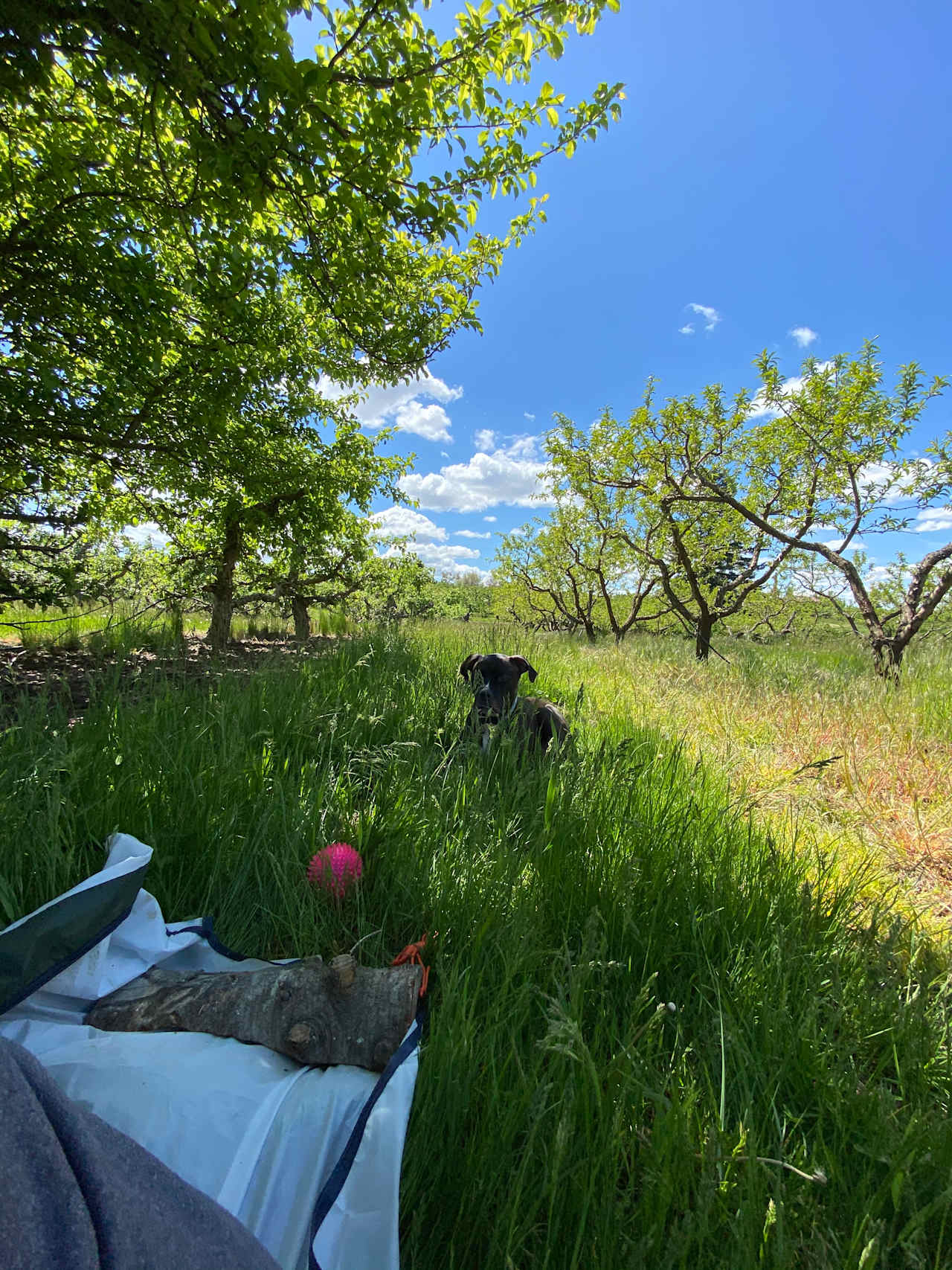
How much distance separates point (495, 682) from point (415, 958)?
6.98ft

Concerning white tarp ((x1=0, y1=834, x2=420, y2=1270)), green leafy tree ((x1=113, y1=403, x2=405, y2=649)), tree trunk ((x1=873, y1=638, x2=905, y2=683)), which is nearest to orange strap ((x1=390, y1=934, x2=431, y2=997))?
white tarp ((x1=0, y1=834, x2=420, y2=1270))

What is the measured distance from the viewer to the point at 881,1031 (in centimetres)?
123

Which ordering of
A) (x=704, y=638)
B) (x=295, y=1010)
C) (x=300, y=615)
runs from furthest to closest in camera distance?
(x=300, y=615), (x=704, y=638), (x=295, y=1010)

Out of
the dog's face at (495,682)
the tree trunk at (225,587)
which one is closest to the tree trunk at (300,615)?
the tree trunk at (225,587)

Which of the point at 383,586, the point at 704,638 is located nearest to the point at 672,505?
the point at 704,638

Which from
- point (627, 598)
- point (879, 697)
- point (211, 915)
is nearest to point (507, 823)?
point (211, 915)

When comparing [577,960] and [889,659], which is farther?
[889,659]

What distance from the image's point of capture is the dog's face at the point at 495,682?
3.10 m

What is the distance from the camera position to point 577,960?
59.3 inches

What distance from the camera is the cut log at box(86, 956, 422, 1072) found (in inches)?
43.3

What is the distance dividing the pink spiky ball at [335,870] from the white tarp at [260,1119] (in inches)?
21.7

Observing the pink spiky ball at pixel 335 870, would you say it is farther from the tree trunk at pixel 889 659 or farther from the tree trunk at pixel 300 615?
the tree trunk at pixel 300 615

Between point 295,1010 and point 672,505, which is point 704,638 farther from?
point 295,1010

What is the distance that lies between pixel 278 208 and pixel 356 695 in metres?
3.61
